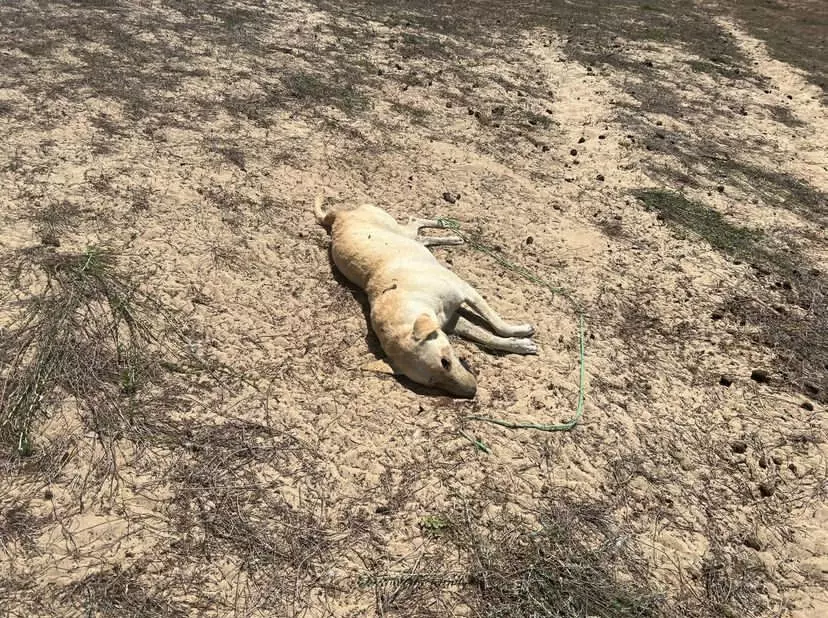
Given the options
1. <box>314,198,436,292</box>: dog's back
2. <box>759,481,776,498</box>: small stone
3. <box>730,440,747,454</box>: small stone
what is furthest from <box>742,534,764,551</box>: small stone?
<box>314,198,436,292</box>: dog's back

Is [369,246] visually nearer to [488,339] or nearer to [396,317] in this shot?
[396,317]

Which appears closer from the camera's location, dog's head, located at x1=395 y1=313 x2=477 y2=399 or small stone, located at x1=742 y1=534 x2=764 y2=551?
small stone, located at x1=742 y1=534 x2=764 y2=551

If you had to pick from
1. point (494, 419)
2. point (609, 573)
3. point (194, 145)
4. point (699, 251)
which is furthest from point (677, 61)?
point (609, 573)

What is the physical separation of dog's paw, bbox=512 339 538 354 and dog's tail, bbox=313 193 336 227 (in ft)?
7.94

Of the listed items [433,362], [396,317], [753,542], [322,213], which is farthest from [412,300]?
[753,542]

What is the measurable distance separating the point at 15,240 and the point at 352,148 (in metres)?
4.09

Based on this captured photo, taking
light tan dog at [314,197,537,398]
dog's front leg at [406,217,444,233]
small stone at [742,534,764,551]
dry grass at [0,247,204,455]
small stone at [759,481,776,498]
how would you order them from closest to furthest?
small stone at [742,534,764,551] < dry grass at [0,247,204,455] < small stone at [759,481,776,498] < light tan dog at [314,197,537,398] < dog's front leg at [406,217,444,233]

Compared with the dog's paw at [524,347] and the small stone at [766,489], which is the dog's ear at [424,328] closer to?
the dog's paw at [524,347]

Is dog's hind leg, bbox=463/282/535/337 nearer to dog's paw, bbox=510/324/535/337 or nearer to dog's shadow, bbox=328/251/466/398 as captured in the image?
dog's paw, bbox=510/324/535/337

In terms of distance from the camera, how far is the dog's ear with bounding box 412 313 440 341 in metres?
4.39

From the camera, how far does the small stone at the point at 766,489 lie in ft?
13.9

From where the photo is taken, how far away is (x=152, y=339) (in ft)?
15.7

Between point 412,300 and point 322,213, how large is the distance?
228cm

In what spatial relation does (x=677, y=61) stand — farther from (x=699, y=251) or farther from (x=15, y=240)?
(x=15, y=240)
